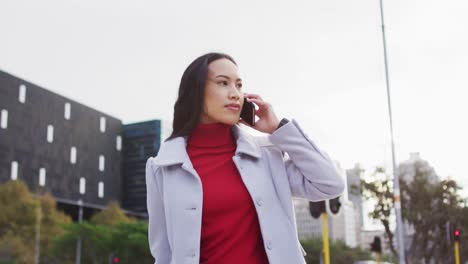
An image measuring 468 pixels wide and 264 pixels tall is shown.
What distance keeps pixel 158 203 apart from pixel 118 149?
7180 cm

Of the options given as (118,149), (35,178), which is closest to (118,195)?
(118,149)

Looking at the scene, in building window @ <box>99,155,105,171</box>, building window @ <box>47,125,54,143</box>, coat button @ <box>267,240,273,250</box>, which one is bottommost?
coat button @ <box>267,240,273,250</box>

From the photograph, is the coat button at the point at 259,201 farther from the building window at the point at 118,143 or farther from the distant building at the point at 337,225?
the distant building at the point at 337,225

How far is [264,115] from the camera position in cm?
258

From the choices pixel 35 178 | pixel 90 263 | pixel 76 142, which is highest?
pixel 76 142

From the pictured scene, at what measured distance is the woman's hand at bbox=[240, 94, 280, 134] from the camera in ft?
8.36

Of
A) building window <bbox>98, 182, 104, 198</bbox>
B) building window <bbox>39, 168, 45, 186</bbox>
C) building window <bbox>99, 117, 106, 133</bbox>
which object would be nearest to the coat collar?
building window <bbox>39, 168, 45, 186</bbox>

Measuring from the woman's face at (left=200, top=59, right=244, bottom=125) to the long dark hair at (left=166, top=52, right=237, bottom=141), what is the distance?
0.08 ft

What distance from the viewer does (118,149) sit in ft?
240

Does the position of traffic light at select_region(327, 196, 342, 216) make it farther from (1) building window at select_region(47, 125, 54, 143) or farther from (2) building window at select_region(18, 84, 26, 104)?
(1) building window at select_region(47, 125, 54, 143)

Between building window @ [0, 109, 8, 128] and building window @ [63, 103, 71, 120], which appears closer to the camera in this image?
building window @ [0, 109, 8, 128]

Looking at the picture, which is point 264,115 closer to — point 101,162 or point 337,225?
point 101,162

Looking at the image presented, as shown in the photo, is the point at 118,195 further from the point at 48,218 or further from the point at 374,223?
the point at 374,223

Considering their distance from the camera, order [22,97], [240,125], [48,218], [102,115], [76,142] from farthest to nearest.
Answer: [102,115]
[76,142]
[22,97]
[48,218]
[240,125]
